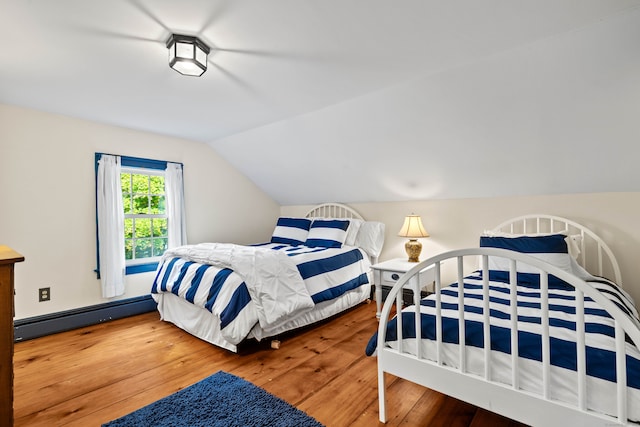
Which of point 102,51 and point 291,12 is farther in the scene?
point 102,51

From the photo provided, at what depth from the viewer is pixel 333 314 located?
309cm

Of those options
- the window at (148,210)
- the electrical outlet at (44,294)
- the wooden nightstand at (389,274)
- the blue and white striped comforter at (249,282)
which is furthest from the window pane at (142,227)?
the wooden nightstand at (389,274)

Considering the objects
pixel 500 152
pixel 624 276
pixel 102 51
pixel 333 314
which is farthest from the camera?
pixel 333 314

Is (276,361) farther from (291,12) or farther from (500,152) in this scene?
(500,152)

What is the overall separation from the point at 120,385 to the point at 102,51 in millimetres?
2142

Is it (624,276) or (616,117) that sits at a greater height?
(616,117)

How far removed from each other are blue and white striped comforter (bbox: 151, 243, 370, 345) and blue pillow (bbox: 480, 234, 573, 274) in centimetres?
146

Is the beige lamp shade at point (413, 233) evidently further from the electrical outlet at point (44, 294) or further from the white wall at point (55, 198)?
the electrical outlet at point (44, 294)

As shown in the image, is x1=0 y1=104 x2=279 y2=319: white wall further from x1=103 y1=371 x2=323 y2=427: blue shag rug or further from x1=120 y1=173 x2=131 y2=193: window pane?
x1=103 y1=371 x2=323 y2=427: blue shag rug

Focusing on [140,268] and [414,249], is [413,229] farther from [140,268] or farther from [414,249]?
[140,268]

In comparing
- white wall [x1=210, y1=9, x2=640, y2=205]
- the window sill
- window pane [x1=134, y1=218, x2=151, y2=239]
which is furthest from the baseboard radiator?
white wall [x1=210, y1=9, x2=640, y2=205]

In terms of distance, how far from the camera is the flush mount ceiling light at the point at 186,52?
1.78m

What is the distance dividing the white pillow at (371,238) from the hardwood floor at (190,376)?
1024 mm

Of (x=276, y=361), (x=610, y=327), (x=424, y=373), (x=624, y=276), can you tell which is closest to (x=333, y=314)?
(x=276, y=361)
